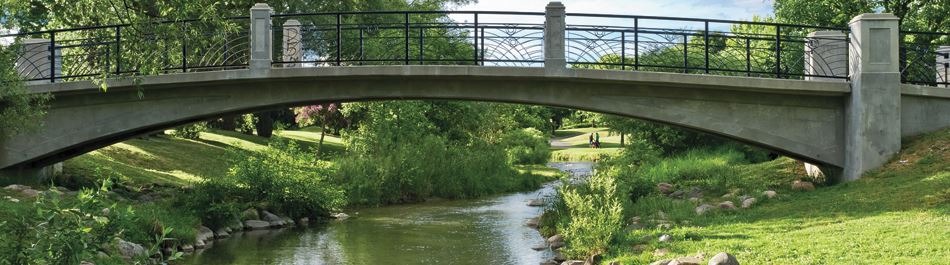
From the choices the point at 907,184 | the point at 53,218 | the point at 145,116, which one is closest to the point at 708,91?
the point at 907,184

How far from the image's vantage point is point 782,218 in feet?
43.5

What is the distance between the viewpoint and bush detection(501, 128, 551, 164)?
140 feet

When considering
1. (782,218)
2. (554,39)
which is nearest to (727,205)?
(782,218)

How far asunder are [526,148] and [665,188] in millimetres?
25548

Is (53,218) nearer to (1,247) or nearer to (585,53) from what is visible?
(1,247)

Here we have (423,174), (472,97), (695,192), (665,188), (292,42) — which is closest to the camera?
(695,192)

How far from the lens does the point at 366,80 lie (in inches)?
717

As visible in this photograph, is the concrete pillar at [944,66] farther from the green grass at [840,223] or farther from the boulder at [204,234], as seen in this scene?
the boulder at [204,234]

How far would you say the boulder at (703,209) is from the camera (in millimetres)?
14882

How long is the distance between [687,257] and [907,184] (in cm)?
606

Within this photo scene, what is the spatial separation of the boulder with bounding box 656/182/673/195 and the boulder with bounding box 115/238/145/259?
34.3 ft

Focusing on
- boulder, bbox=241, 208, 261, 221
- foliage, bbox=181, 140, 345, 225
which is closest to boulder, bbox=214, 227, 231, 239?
foliage, bbox=181, 140, 345, 225

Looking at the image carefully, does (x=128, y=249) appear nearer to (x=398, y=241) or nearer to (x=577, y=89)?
(x=398, y=241)

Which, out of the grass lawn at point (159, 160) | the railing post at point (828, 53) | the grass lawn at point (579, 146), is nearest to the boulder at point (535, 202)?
the grass lawn at point (579, 146)
